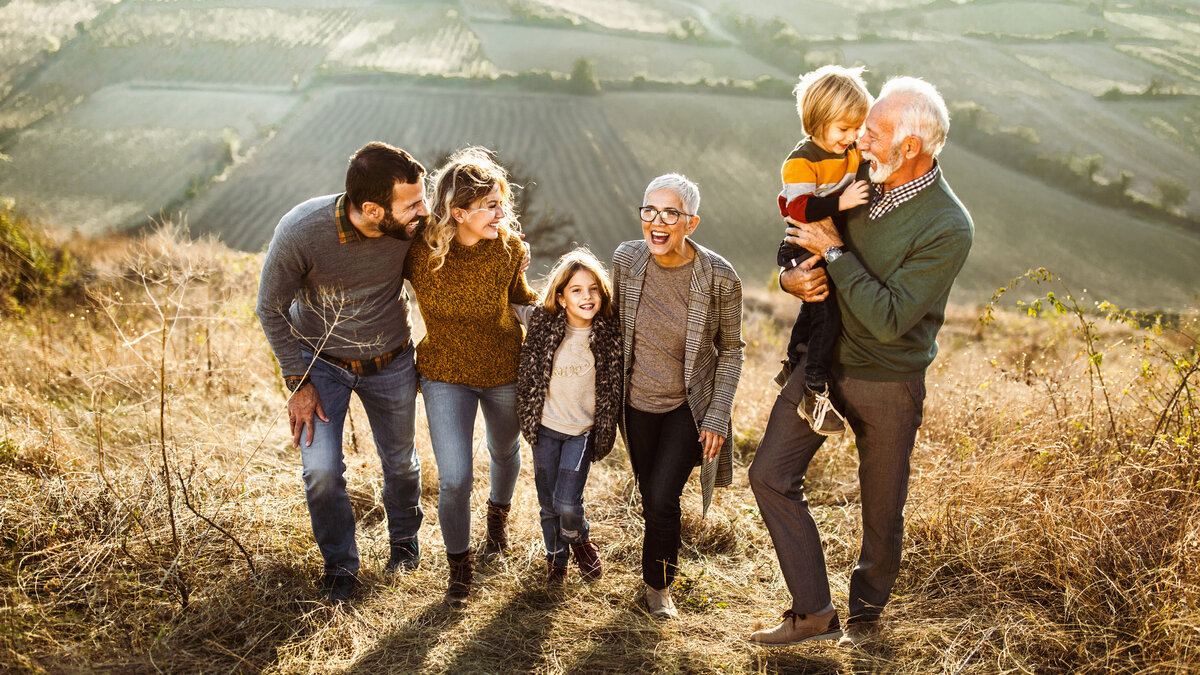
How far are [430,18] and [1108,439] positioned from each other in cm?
2567

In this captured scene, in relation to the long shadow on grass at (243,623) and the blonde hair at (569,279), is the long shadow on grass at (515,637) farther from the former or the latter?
the blonde hair at (569,279)

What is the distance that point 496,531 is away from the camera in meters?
3.58

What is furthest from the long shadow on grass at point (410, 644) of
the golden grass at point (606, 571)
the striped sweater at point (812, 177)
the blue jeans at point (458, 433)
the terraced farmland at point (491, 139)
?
the terraced farmland at point (491, 139)

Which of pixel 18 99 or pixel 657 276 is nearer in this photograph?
pixel 657 276

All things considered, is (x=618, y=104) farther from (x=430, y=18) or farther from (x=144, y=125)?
(x=144, y=125)

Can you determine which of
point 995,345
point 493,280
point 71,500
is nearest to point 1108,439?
point 493,280

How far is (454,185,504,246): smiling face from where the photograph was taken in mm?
2969

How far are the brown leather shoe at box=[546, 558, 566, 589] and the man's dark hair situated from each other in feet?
5.89

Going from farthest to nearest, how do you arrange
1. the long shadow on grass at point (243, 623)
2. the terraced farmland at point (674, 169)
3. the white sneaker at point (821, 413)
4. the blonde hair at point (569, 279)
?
1. the terraced farmland at point (674, 169)
2. the blonde hair at point (569, 279)
3. the long shadow on grass at point (243, 623)
4. the white sneaker at point (821, 413)

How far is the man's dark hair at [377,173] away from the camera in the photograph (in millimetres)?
2822

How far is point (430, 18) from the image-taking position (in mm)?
24875

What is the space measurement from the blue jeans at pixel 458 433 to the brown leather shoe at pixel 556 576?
435 millimetres

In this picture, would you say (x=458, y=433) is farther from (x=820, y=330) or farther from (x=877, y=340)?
(x=877, y=340)

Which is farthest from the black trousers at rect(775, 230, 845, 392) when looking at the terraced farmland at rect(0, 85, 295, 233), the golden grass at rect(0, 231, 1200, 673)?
the terraced farmland at rect(0, 85, 295, 233)
